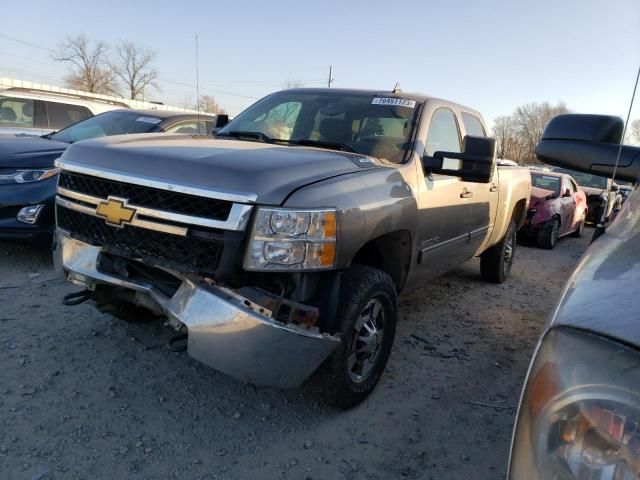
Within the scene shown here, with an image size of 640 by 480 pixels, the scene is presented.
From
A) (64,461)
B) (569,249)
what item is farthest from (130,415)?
(569,249)

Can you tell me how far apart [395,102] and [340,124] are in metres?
0.47

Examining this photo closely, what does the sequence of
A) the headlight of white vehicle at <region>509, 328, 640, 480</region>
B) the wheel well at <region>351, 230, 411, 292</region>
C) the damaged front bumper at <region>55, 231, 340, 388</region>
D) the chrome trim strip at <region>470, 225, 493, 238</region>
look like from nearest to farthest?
the headlight of white vehicle at <region>509, 328, 640, 480</region>, the damaged front bumper at <region>55, 231, 340, 388</region>, the wheel well at <region>351, 230, 411, 292</region>, the chrome trim strip at <region>470, 225, 493, 238</region>

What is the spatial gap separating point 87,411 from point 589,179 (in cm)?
1533

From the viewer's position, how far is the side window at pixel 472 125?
4.77 meters

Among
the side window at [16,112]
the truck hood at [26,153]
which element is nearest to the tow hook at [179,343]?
the truck hood at [26,153]

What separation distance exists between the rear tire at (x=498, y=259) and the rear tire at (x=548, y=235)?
3.40 m

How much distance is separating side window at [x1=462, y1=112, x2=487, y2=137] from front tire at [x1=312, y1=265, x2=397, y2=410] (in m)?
2.35

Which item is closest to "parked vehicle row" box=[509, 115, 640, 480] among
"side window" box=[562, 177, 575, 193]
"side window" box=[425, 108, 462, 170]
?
"side window" box=[425, 108, 462, 170]

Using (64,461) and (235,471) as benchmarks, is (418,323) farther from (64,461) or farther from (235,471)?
(64,461)

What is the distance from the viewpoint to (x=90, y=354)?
3359mm

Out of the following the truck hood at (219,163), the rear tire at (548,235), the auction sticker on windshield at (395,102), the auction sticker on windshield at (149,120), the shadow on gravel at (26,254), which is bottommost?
the rear tire at (548,235)

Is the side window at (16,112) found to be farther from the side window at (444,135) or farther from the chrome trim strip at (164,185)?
the side window at (444,135)

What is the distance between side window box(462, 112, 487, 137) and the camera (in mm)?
4766

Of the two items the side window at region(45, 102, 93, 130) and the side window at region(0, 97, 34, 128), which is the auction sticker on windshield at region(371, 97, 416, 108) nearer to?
the side window at region(45, 102, 93, 130)
